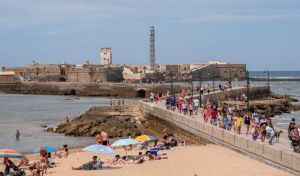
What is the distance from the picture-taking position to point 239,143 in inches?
733

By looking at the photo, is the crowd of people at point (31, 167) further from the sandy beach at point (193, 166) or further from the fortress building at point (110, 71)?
the fortress building at point (110, 71)

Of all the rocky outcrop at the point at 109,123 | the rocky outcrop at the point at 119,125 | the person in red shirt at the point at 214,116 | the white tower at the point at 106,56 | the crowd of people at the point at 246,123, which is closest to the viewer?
the crowd of people at the point at 246,123

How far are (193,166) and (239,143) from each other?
87.3 inches

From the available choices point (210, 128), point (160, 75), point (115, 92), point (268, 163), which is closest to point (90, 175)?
point (268, 163)

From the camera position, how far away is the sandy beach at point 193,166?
16109 mm

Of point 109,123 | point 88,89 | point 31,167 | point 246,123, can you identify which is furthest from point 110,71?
point 31,167

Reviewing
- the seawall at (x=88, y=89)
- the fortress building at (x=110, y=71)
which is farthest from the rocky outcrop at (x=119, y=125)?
the fortress building at (x=110, y=71)

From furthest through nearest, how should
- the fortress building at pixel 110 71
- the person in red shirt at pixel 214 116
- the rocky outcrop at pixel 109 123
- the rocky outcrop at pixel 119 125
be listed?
the fortress building at pixel 110 71 → the rocky outcrop at pixel 109 123 → the rocky outcrop at pixel 119 125 → the person in red shirt at pixel 214 116

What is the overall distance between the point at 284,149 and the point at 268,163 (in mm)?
757

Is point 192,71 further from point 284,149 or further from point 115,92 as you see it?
point 284,149

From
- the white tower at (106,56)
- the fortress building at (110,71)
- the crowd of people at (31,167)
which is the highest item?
the white tower at (106,56)

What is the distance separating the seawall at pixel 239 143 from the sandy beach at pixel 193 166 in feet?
0.71

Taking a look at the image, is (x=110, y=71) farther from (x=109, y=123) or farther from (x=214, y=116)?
(x=214, y=116)

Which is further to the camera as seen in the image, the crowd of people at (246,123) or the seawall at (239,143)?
the crowd of people at (246,123)
